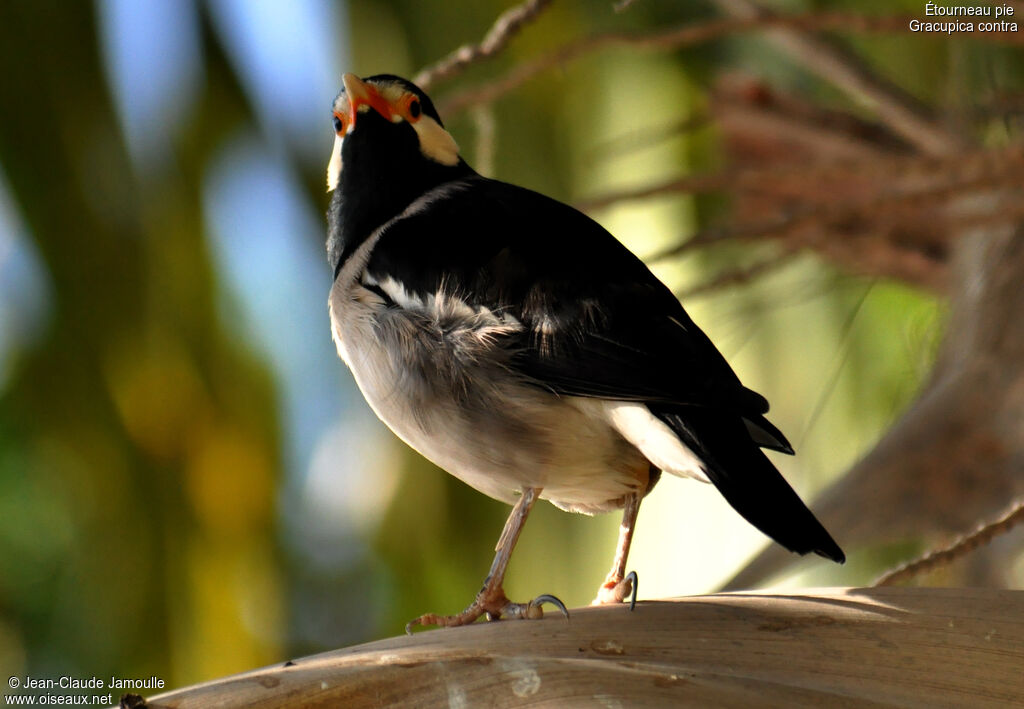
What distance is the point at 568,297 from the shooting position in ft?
5.61

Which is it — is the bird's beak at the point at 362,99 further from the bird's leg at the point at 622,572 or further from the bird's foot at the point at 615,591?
the bird's foot at the point at 615,591

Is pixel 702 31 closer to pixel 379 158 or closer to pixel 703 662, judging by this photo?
pixel 379 158

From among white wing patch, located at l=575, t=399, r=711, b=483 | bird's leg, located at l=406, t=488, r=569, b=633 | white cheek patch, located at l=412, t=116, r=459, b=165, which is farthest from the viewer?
white cheek patch, located at l=412, t=116, r=459, b=165

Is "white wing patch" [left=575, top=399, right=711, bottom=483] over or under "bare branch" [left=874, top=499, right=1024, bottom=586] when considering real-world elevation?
over

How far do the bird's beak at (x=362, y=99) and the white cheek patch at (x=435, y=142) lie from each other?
70 millimetres

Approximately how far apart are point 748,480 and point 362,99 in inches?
47.0

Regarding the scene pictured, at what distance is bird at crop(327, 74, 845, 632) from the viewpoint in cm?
157

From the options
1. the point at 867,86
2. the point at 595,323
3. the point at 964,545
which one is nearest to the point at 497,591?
the point at 595,323

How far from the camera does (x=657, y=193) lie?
2.22m

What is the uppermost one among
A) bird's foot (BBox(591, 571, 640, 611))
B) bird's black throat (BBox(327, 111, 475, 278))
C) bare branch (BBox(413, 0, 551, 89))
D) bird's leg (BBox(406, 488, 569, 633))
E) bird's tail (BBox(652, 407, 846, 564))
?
bare branch (BBox(413, 0, 551, 89))

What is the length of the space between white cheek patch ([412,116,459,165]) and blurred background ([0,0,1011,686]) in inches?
50.8

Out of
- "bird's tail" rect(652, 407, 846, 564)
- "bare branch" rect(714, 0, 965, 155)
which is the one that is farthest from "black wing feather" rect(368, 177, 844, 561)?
"bare branch" rect(714, 0, 965, 155)

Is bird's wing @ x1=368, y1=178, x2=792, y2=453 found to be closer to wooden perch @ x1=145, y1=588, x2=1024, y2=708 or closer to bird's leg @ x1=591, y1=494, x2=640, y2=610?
bird's leg @ x1=591, y1=494, x2=640, y2=610

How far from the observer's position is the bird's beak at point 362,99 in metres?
2.17
